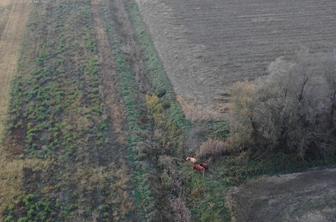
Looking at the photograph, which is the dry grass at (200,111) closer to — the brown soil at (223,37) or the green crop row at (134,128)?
the brown soil at (223,37)

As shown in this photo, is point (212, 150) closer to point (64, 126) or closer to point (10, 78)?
point (64, 126)

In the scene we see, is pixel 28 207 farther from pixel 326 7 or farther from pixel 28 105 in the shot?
pixel 326 7

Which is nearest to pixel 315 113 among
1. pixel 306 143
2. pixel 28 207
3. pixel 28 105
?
pixel 306 143

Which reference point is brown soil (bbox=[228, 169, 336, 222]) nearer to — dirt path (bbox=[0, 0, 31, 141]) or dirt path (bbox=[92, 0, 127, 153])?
dirt path (bbox=[92, 0, 127, 153])

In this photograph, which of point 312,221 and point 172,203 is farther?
point 172,203

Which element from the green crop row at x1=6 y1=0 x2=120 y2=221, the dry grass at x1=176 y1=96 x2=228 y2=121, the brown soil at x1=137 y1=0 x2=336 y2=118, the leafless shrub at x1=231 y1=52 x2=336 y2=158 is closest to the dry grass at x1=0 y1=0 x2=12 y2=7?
the green crop row at x1=6 y1=0 x2=120 y2=221

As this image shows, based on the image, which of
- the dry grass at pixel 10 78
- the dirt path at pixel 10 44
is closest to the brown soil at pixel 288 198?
the dry grass at pixel 10 78
